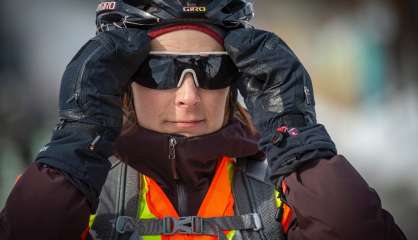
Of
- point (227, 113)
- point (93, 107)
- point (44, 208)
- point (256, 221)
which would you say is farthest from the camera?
point (227, 113)

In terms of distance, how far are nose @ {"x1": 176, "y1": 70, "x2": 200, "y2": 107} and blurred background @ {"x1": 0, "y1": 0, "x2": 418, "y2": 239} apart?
2397mm

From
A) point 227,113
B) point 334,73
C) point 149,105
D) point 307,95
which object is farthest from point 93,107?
point 334,73

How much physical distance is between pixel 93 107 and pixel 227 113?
47 centimetres

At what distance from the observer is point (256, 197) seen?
160 cm

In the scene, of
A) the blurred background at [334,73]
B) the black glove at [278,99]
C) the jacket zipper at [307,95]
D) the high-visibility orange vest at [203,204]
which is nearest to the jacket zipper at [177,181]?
the high-visibility orange vest at [203,204]

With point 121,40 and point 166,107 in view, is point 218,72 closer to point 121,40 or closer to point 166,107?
point 166,107

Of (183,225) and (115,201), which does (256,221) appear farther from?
(115,201)

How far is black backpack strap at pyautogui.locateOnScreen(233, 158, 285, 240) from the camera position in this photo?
5.02 feet

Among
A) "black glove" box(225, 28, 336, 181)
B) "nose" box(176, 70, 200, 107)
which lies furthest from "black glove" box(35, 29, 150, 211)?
"black glove" box(225, 28, 336, 181)

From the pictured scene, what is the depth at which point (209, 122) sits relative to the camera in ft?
5.27

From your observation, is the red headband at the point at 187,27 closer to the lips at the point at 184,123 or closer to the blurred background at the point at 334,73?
the lips at the point at 184,123

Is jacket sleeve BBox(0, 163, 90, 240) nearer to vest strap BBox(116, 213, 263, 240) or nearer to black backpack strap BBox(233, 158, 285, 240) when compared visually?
vest strap BBox(116, 213, 263, 240)

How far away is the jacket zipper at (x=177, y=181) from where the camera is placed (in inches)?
61.6

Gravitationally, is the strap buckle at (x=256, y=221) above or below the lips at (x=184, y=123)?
below
